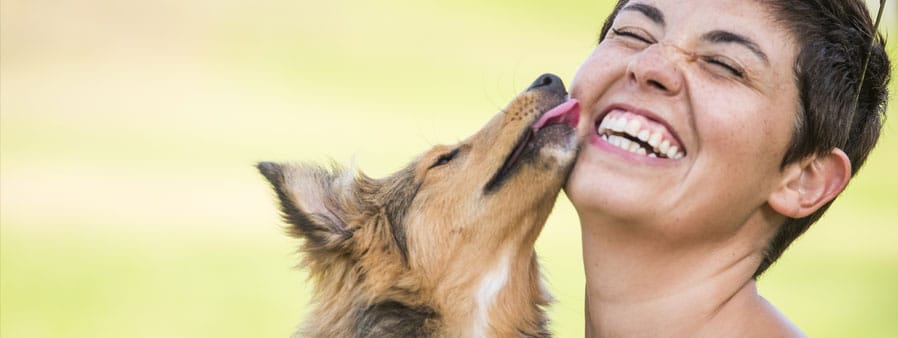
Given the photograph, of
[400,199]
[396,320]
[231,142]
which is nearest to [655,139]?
[396,320]

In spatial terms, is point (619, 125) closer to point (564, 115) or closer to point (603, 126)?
point (603, 126)

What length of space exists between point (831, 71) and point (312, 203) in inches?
92.3

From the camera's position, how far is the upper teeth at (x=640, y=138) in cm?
471

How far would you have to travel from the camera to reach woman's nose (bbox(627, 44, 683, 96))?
4676 mm

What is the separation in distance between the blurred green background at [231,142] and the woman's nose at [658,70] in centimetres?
465

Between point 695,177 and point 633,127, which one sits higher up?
point 633,127

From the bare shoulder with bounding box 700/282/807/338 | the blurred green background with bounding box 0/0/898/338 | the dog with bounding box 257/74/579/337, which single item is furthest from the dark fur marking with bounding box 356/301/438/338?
the blurred green background with bounding box 0/0/898/338

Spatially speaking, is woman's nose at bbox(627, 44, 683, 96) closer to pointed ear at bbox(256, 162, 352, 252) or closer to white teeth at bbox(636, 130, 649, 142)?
white teeth at bbox(636, 130, 649, 142)

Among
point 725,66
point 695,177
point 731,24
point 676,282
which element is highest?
point 731,24

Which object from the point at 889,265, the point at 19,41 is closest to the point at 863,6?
the point at 889,265

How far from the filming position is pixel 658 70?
15.4 feet

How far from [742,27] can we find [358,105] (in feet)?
54.9

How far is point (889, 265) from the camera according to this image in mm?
16000

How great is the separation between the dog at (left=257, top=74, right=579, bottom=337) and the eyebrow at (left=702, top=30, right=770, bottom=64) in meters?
0.84
